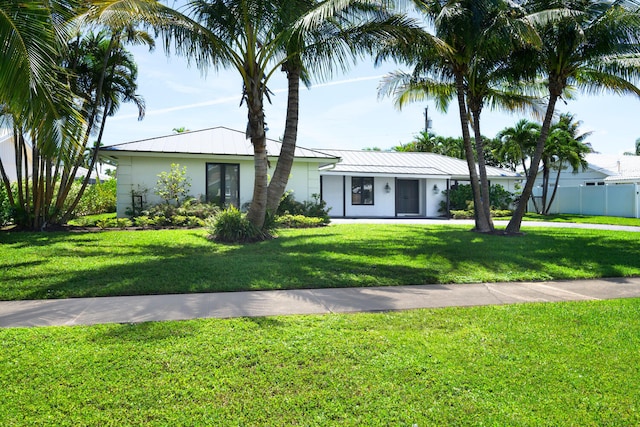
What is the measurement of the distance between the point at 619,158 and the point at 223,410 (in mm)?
39038

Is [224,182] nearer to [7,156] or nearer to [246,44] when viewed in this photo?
[246,44]

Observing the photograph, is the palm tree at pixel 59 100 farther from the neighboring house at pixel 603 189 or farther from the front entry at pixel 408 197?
the neighboring house at pixel 603 189

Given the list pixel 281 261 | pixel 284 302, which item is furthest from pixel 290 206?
pixel 284 302

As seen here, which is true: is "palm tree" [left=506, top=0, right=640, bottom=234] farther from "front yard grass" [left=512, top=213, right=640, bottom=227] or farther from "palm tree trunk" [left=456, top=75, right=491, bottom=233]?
"front yard grass" [left=512, top=213, right=640, bottom=227]

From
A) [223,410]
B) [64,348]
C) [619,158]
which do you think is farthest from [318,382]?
[619,158]

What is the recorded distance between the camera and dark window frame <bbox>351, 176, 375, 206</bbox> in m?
24.0

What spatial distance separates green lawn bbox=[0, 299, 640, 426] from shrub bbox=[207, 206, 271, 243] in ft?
21.6

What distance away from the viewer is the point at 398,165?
84.9 feet

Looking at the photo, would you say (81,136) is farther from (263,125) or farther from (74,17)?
(263,125)

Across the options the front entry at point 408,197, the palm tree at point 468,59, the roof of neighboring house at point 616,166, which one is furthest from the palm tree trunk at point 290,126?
the roof of neighboring house at point 616,166

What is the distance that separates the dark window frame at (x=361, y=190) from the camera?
946 inches

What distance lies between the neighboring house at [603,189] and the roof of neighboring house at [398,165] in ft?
12.2

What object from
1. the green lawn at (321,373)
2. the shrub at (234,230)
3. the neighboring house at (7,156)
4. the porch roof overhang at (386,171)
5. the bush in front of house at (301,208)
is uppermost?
the neighboring house at (7,156)

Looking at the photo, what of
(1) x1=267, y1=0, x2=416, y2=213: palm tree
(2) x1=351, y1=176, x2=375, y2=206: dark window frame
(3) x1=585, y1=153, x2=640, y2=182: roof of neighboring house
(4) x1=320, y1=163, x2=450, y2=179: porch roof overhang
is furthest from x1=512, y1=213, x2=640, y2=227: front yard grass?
(1) x1=267, y1=0, x2=416, y2=213: palm tree
